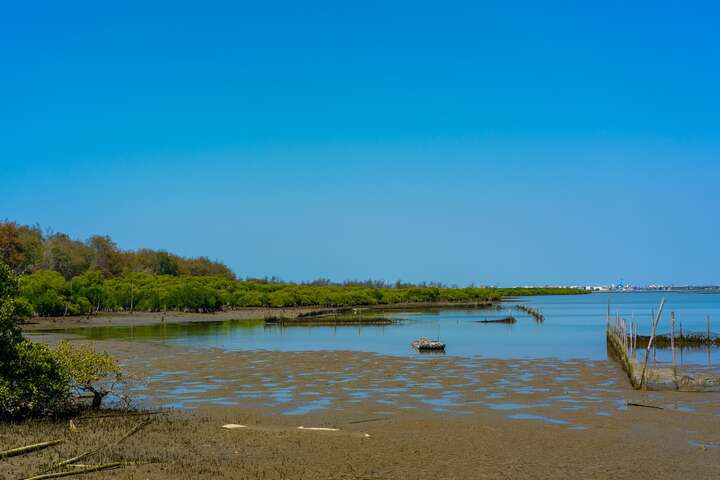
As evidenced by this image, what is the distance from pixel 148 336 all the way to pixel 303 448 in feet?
146

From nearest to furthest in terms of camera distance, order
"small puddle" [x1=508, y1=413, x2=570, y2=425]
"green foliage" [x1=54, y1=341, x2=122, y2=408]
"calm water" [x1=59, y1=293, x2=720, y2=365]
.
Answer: "green foliage" [x1=54, y1=341, x2=122, y2=408] → "small puddle" [x1=508, y1=413, x2=570, y2=425] → "calm water" [x1=59, y1=293, x2=720, y2=365]

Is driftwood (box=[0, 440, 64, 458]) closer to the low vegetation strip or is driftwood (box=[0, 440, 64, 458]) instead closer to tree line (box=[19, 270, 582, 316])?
tree line (box=[19, 270, 582, 316])

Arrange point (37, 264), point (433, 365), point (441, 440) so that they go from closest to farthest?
1. point (441, 440)
2. point (433, 365)
3. point (37, 264)

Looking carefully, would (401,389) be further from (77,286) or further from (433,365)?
(77,286)

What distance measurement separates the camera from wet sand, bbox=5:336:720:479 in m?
14.0

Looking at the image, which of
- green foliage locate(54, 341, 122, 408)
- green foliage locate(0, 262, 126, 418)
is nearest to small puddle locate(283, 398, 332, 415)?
green foliage locate(54, 341, 122, 408)

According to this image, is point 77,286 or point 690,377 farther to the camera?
point 77,286

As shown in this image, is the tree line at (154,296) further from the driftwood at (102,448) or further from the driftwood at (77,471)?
the driftwood at (77,471)

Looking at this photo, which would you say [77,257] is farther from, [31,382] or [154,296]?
[31,382]

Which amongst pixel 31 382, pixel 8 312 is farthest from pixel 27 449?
pixel 8 312

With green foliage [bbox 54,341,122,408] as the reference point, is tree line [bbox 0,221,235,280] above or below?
above

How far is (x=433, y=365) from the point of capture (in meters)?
34.0

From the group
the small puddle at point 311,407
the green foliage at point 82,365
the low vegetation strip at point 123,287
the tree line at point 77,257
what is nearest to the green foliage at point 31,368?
the green foliage at point 82,365

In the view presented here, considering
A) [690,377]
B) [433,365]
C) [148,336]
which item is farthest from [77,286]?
[690,377]
